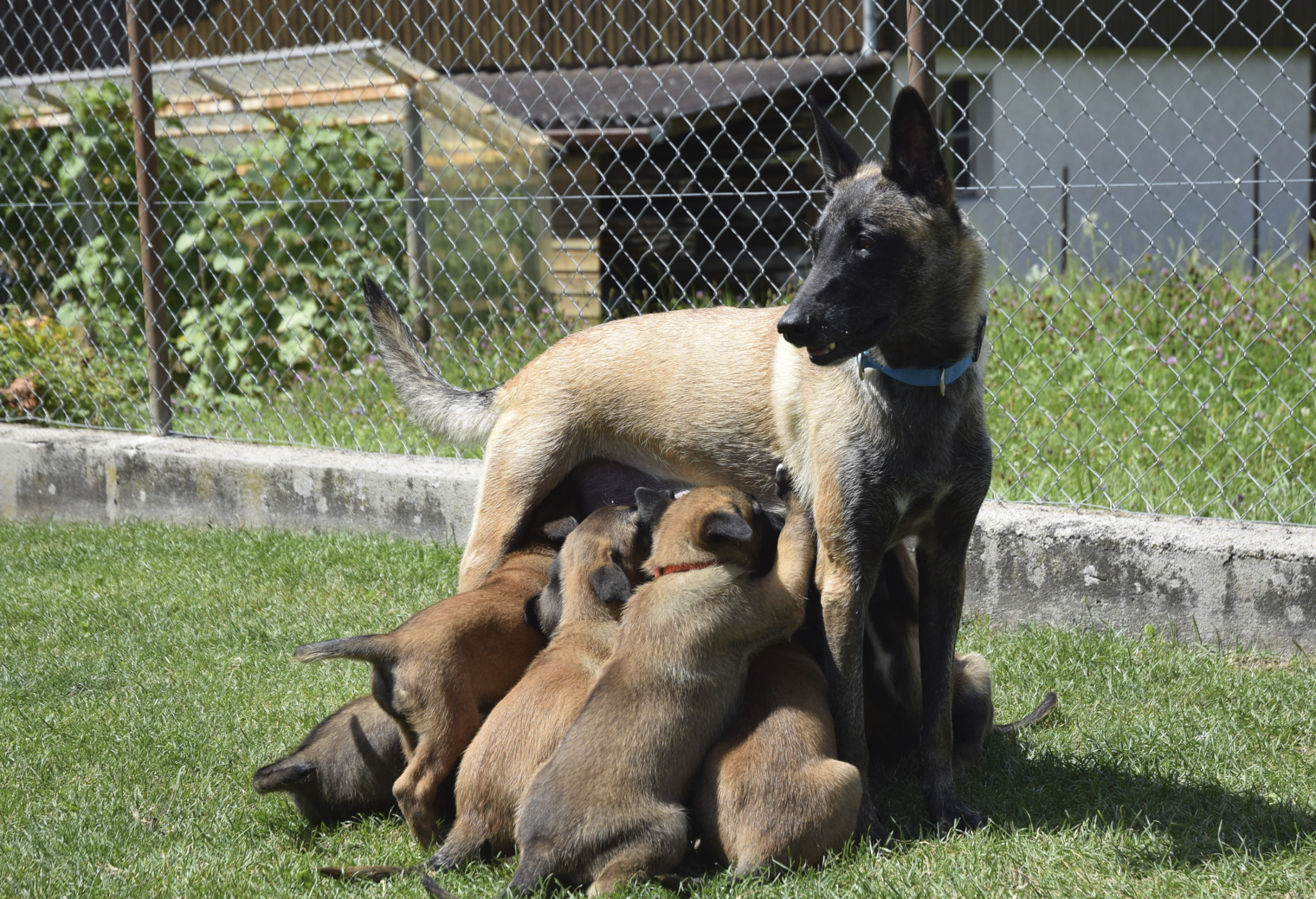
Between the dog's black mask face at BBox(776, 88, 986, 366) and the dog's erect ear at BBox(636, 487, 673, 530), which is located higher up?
the dog's black mask face at BBox(776, 88, 986, 366)

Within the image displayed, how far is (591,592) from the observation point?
319 cm

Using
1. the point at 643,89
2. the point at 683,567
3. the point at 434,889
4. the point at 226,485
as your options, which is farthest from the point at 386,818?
the point at 643,89

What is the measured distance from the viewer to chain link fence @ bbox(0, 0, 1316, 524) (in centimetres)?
529

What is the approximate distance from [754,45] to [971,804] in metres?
12.4

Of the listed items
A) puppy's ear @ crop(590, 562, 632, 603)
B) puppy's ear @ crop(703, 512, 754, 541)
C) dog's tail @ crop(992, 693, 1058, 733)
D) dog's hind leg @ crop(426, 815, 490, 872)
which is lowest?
dog's tail @ crop(992, 693, 1058, 733)

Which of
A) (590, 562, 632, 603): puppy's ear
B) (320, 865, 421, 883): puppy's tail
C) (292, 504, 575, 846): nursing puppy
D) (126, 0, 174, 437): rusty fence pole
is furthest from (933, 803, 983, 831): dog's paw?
(126, 0, 174, 437): rusty fence pole

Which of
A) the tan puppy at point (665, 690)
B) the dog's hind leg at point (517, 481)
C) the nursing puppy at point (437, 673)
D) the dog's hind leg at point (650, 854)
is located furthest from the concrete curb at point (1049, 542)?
the dog's hind leg at point (650, 854)

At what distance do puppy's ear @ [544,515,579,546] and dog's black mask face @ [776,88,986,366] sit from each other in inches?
43.9

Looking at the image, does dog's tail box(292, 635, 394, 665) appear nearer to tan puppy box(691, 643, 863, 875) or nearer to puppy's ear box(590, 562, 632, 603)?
puppy's ear box(590, 562, 632, 603)

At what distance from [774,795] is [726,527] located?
2.21 ft

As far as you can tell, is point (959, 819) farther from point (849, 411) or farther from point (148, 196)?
point (148, 196)

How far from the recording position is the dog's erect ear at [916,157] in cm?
289

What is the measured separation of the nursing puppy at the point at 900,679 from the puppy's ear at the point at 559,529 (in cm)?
97

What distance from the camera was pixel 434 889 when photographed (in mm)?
2568
